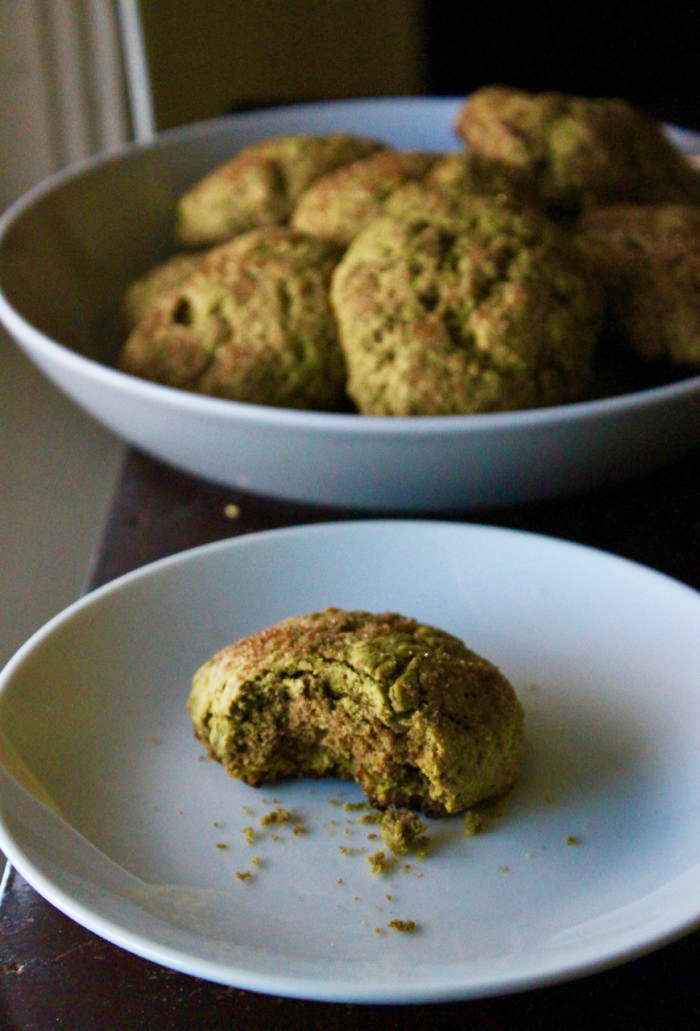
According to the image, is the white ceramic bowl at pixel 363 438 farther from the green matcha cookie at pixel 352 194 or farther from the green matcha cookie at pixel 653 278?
the green matcha cookie at pixel 352 194

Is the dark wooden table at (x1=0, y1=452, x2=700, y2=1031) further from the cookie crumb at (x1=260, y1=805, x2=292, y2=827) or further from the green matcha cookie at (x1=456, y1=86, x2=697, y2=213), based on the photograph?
the green matcha cookie at (x1=456, y1=86, x2=697, y2=213)

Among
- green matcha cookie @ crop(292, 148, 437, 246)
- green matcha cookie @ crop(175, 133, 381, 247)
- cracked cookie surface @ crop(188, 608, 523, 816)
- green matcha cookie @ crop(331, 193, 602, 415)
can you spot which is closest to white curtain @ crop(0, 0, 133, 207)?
green matcha cookie @ crop(175, 133, 381, 247)

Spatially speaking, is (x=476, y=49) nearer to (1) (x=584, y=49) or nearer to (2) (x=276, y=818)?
(1) (x=584, y=49)

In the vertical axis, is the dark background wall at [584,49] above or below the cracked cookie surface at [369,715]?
below

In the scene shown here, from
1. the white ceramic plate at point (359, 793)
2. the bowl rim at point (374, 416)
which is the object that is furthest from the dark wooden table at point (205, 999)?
the bowl rim at point (374, 416)

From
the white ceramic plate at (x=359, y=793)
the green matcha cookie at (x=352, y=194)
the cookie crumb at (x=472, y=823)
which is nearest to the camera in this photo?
the white ceramic plate at (x=359, y=793)

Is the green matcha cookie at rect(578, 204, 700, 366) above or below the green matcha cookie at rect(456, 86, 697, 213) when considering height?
below

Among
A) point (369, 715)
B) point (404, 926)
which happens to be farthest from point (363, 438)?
point (404, 926)
